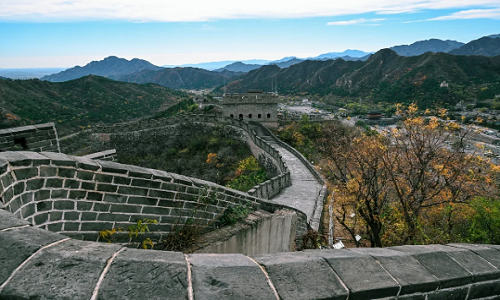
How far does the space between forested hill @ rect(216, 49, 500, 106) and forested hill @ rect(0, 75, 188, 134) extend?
73.9 meters

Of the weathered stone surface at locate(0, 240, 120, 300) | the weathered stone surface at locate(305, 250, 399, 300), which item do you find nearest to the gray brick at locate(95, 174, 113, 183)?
the weathered stone surface at locate(0, 240, 120, 300)

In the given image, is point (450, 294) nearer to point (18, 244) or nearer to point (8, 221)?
point (18, 244)

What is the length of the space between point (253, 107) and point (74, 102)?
1999 inches

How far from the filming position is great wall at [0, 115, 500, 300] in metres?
1.93

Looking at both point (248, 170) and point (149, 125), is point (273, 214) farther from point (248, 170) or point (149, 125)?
point (149, 125)

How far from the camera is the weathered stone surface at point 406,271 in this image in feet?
8.32

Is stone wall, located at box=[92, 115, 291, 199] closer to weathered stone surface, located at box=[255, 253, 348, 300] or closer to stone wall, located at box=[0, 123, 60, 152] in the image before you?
stone wall, located at box=[0, 123, 60, 152]

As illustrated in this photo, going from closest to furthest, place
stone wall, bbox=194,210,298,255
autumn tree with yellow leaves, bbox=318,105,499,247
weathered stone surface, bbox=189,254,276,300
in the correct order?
weathered stone surface, bbox=189,254,276,300 → stone wall, bbox=194,210,298,255 → autumn tree with yellow leaves, bbox=318,105,499,247

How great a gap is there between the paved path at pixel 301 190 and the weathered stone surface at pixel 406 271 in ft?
30.4

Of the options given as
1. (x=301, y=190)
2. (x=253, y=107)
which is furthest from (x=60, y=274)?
(x=253, y=107)

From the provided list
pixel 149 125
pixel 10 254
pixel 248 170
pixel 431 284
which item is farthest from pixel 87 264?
pixel 149 125

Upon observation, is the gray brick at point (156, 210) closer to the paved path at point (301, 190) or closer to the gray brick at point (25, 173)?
the gray brick at point (25, 173)

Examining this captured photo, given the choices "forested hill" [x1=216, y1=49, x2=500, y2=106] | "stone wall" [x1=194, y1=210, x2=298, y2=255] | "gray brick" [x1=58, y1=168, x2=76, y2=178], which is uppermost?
"forested hill" [x1=216, y1=49, x2=500, y2=106]

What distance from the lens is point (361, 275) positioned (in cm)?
250
